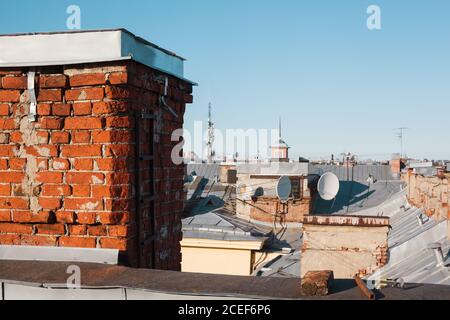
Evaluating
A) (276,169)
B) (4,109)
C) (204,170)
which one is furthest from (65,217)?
(204,170)

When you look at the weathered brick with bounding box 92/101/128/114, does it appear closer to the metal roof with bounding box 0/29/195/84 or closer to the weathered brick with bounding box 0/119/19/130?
the metal roof with bounding box 0/29/195/84

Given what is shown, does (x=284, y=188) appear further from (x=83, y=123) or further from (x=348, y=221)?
(x=83, y=123)

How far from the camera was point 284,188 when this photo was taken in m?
16.2

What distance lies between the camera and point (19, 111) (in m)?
2.83

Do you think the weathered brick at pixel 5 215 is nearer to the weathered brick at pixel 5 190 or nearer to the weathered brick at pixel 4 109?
the weathered brick at pixel 5 190

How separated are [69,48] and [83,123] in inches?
19.4

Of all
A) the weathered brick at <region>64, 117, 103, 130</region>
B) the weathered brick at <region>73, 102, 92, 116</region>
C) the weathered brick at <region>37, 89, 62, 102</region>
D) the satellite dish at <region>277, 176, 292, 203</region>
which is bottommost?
the satellite dish at <region>277, 176, 292, 203</region>

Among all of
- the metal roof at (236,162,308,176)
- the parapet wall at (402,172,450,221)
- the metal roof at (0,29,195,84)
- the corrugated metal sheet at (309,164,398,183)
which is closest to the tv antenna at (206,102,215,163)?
the corrugated metal sheet at (309,164,398,183)

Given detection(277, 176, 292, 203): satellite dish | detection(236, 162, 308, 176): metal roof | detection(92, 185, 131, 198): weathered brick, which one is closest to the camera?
detection(92, 185, 131, 198): weathered brick

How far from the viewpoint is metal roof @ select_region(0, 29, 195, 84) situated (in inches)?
109

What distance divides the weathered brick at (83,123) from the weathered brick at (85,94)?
0.42ft
